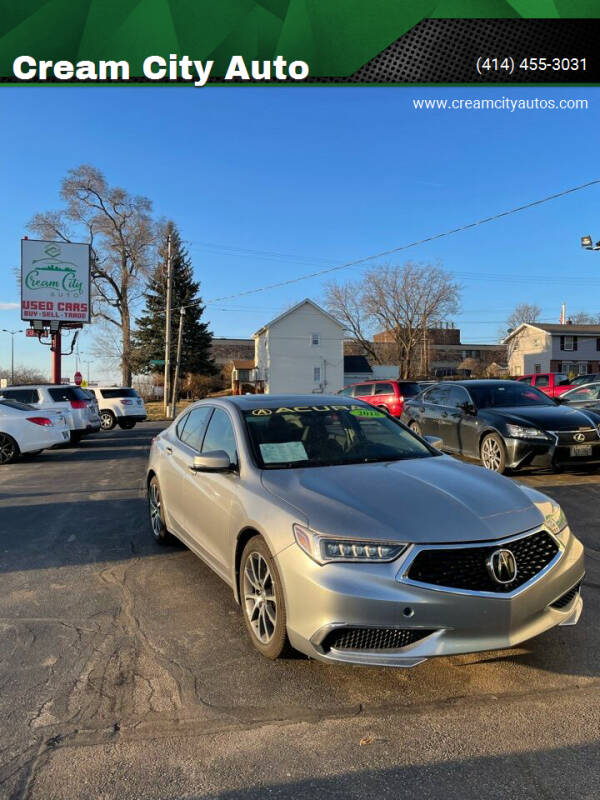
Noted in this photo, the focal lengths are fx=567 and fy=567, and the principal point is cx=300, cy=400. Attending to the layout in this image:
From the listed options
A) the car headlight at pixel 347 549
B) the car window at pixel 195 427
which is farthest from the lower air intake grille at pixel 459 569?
the car window at pixel 195 427

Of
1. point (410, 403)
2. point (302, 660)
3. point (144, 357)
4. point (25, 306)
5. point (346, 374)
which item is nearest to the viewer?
point (302, 660)

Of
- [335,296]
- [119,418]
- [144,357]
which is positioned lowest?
[119,418]

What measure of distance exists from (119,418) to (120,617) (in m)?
21.7

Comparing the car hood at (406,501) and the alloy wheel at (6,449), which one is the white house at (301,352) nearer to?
the alloy wheel at (6,449)

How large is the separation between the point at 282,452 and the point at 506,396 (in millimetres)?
6776

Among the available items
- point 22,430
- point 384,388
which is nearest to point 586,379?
point 384,388

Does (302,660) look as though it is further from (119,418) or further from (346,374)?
(346,374)

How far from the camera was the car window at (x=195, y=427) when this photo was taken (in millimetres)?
4898

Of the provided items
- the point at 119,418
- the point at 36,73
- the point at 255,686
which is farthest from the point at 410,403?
the point at 119,418

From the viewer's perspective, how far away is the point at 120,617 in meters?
3.91

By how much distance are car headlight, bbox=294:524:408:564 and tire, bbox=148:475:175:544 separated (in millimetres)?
2943

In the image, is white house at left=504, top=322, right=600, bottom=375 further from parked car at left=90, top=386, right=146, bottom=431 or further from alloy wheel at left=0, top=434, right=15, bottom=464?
alloy wheel at left=0, top=434, right=15, bottom=464

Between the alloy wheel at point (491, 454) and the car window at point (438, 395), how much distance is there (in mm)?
1572

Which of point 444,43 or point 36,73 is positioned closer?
point 36,73
